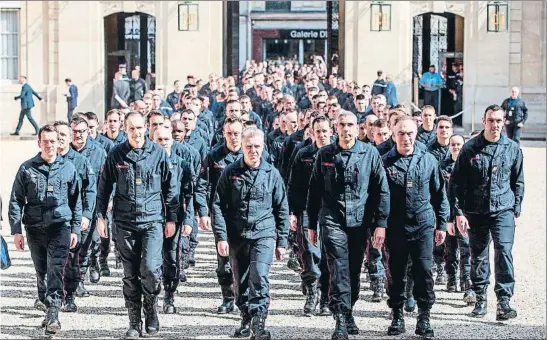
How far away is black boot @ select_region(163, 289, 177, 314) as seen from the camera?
12234mm

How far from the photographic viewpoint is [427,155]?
11.5 m

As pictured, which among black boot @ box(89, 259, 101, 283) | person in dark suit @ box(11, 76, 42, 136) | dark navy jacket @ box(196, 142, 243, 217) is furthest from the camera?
person in dark suit @ box(11, 76, 42, 136)

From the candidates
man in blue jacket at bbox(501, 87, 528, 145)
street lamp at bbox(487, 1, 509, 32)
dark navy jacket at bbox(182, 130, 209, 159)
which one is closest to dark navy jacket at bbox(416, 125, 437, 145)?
dark navy jacket at bbox(182, 130, 209, 159)

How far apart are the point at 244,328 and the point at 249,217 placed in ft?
3.27

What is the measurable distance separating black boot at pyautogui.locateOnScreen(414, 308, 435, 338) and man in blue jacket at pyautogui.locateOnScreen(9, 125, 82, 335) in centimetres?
323

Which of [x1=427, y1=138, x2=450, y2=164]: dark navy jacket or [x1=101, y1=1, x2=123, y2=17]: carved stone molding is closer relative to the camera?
[x1=427, y1=138, x2=450, y2=164]: dark navy jacket

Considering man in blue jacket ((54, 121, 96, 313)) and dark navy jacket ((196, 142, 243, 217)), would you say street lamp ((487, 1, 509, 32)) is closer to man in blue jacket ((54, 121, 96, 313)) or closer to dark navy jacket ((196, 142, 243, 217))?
dark navy jacket ((196, 142, 243, 217))

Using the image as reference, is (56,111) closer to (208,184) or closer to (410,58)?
(410,58)

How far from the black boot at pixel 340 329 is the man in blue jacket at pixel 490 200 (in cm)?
174

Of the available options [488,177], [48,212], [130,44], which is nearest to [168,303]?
[48,212]

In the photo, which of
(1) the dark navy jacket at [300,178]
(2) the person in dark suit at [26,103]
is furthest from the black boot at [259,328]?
(2) the person in dark suit at [26,103]

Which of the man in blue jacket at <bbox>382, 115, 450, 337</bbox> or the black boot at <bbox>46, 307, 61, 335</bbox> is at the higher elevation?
the man in blue jacket at <bbox>382, 115, 450, 337</bbox>

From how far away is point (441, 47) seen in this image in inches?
1416

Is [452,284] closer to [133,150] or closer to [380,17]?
[133,150]
